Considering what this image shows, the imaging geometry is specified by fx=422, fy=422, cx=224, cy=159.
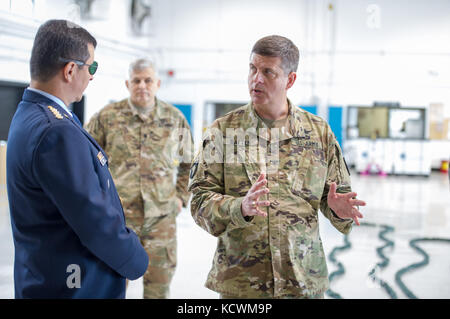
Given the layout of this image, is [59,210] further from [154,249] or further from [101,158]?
[154,249]

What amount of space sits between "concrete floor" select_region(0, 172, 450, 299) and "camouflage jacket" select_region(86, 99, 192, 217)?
1.04m

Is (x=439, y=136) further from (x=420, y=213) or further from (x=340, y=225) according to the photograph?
(x=340, y=225)

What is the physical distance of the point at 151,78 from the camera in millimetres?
2850

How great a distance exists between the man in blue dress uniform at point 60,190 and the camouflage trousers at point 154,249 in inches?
56.4

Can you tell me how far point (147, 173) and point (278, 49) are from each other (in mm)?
1508

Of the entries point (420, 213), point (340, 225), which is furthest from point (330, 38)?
point (340, 225)

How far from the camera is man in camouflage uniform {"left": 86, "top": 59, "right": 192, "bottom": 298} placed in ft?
9.20

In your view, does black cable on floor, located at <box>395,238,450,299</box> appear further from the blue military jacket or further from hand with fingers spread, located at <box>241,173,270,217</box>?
the blue military jacket

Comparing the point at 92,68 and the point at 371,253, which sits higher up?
the point at 92,68

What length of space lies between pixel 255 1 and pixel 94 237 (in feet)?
41.4

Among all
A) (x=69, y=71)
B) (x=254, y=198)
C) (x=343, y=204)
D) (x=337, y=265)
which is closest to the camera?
(x=69, y=71)

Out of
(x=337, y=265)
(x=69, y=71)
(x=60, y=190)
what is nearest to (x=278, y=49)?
(x=69, y=71)

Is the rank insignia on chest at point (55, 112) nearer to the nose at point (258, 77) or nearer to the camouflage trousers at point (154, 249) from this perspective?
the nose at point (258, 77)

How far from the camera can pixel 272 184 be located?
175 centimetres
